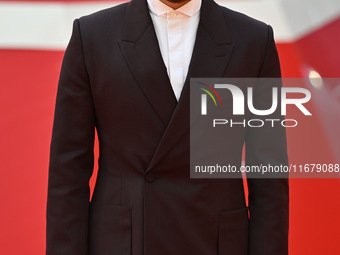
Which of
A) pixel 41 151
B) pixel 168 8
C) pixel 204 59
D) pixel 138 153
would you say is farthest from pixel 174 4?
pixel 41 151

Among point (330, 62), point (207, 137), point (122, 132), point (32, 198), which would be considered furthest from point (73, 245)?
point (330, 62)

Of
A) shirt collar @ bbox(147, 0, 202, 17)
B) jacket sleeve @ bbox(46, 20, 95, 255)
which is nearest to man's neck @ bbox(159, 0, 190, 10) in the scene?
shirt collar @ bbox(147, 0, 202, 17)

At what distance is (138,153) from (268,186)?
312 mm

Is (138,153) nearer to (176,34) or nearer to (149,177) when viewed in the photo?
(149,177)

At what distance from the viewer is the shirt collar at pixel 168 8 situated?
1.21m

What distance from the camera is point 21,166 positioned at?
81.4 inches

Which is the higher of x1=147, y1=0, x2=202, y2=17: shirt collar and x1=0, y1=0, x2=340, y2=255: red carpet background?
x1=147, y1=0, x2=202, y2=17: shirt collar

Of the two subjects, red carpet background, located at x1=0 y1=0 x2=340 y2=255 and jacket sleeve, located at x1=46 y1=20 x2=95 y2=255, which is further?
red carpet background, located at x1=0 y1=0 x2=340 y2=255

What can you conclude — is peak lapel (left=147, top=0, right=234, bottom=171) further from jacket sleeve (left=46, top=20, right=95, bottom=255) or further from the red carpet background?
the red carpet background

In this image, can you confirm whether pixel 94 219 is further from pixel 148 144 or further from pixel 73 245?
pixel 148 144

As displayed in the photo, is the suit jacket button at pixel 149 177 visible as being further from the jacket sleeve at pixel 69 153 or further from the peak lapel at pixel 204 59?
the jacket sleeve at pixel 69 153

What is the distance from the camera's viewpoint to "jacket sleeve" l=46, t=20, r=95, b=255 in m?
1.17

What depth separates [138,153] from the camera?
3.79 feet

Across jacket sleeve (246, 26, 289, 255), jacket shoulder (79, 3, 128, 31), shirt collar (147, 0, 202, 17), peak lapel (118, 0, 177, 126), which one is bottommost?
jacket sleeve (246, 26, 289, 255)
